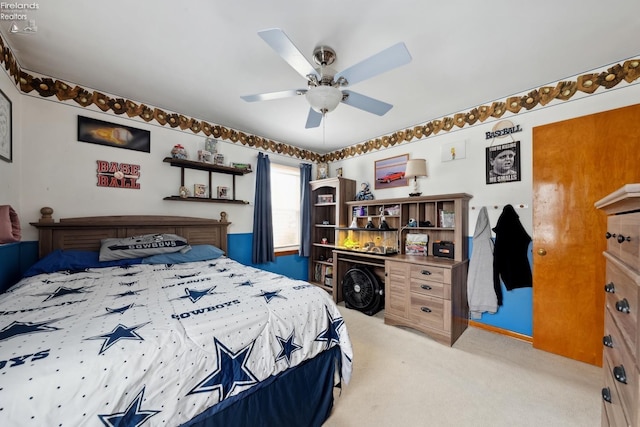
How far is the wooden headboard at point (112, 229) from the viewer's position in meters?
2.24

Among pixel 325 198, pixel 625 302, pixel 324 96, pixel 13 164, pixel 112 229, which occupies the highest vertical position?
pixel 324 96

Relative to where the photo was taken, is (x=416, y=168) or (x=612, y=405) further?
(x=416, y=168)

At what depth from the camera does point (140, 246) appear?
242 cm

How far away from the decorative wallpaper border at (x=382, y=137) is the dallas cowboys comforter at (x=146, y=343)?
1.77 m

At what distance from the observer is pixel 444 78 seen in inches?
88.6

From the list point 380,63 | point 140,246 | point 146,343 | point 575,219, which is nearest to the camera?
point 146,343

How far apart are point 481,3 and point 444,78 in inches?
31.9

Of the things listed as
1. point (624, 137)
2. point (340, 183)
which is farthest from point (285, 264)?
point (624, 137)

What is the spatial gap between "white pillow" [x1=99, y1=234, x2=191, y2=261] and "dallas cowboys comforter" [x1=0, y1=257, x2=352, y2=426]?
47cm

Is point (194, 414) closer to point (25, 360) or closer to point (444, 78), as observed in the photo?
point (25, 360)

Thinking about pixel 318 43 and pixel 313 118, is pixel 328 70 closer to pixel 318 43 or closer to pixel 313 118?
pixel 318 43

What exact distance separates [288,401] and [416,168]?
2.75m

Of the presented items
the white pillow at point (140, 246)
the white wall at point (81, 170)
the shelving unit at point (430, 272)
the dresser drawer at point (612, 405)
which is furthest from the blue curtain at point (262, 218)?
the dresser drawer at point (612, 405)

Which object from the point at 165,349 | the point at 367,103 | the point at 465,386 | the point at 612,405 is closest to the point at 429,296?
the point at 465,386
